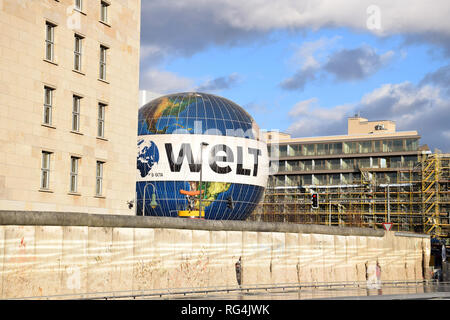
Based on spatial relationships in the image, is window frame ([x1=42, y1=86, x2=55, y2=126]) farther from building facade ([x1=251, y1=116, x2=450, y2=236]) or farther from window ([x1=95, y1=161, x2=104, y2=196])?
building facade ([x1=251, y1=116, x2=450, y2=236])

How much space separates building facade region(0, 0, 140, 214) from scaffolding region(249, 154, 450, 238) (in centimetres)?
6704

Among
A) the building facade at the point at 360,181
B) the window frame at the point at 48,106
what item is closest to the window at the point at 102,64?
the window frame at the point at 48,106

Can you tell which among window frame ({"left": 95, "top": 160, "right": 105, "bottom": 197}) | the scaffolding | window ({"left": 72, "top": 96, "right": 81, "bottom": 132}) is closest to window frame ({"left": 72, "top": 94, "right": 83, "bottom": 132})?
window ({"left": 72, "top": 96, "right": 81, "bottom": 132})

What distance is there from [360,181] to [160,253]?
92987 mm

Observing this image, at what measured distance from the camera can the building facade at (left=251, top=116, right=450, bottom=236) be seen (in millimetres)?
108000

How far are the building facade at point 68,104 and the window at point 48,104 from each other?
0.17 feet

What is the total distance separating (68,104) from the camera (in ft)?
117

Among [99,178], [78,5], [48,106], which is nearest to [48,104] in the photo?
[48,106]

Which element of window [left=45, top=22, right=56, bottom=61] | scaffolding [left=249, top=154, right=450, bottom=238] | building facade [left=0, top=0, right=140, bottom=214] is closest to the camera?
building facade [left=0, top=0, right=140, bottom=214]

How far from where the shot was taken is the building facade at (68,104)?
106 feet

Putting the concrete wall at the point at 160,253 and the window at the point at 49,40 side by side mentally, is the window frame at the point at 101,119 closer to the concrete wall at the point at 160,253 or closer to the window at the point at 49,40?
the window at the point at 49,40

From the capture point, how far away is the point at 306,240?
1555 inches
